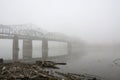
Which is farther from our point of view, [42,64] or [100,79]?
[42,64]

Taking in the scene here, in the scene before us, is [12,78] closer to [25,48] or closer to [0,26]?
[25,48]

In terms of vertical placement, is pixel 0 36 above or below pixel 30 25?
below

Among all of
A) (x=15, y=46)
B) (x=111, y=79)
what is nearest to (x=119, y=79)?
(x=111, y=79)

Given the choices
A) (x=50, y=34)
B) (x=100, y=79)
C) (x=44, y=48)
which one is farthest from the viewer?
(x=50, y=34)

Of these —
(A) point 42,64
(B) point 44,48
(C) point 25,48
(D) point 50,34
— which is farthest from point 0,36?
(A) point 42,64

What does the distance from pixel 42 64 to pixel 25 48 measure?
66375 mm

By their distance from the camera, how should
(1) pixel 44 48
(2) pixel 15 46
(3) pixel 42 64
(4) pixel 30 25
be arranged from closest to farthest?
(3) pixel 42 64 → (2) pixel 15 46 → (1) pixel 44 48 → (4) pixel 30 25

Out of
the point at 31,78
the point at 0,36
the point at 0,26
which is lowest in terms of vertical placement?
the point at 31,78

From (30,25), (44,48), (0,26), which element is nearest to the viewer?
(0,26)

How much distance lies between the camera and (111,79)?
21.0 metres

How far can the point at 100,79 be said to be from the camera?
20.8 metres

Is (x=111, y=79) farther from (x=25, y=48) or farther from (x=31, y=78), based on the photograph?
(x=25, y=48)

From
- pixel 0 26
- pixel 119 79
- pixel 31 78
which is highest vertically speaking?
pixel 0 26

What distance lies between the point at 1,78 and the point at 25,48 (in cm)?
7860
